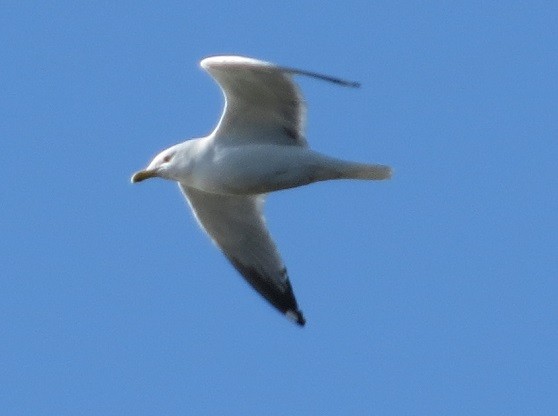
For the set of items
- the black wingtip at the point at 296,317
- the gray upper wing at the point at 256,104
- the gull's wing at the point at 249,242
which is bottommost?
the black wingtip at the point at 296,317

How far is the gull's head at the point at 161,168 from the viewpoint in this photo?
35.2 feet

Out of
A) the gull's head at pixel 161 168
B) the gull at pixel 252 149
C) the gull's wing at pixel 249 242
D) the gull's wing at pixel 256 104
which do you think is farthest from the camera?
the gull's wing at pixel 249 242

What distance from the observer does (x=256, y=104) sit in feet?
33.5

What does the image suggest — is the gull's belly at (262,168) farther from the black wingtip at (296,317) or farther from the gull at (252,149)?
the black wingtip at (296,317)

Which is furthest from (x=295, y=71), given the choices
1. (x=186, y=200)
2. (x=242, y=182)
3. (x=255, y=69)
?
(x=186, y=200)

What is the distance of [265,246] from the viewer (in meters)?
11.3

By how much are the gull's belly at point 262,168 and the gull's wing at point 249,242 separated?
93cm

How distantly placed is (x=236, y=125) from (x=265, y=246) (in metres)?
1.29

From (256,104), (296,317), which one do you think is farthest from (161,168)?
(296,317)

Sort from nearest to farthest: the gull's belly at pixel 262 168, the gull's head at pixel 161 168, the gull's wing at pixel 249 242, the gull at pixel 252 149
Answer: the gull at pixel 252 149 < the gull's belly at pixel 262 168 < the gull's head at pixel 161 168 < the gull's wing at pixel 249 242

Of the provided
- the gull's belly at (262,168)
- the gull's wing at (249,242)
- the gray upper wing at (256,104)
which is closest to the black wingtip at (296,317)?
the gull's wing at (249,242)

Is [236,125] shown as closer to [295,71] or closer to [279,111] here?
[279,111]

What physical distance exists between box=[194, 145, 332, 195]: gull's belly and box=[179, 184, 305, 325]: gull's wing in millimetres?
930

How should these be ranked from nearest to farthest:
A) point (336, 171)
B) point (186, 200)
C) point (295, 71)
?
1. point (295, 71)
2. point (336, 171)
3. point (186, 200)
